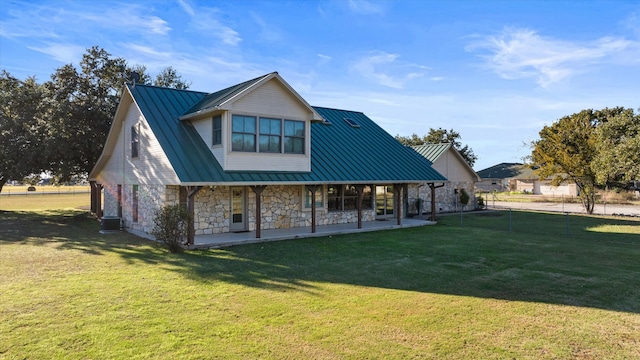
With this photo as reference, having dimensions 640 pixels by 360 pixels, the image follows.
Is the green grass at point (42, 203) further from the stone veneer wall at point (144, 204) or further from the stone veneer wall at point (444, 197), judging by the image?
the stone veneer wall at point (444, 197)

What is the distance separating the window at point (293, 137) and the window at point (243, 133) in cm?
138

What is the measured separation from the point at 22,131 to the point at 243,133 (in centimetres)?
1631

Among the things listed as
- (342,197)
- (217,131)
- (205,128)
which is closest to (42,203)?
(205,128)

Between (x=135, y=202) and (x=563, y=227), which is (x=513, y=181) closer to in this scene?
(x=563, y=227)

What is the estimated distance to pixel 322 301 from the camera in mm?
7051

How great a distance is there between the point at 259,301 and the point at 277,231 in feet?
26.4

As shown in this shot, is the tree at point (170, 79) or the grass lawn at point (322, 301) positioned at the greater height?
the tree at point (170, 79)

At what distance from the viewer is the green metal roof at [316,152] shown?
43.0 ft

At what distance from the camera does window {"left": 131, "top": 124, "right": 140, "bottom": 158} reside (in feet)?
50.8

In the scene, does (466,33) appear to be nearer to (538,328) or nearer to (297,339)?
(538,328)

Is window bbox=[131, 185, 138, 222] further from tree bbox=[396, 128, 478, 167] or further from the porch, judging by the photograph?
tree bbox=[396, 128, 478, 167]

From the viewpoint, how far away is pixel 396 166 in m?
18.7

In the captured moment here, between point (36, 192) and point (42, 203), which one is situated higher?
point (36, 192)

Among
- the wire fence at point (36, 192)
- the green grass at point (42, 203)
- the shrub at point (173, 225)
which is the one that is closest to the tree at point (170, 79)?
the green grass at point (42, 203)
